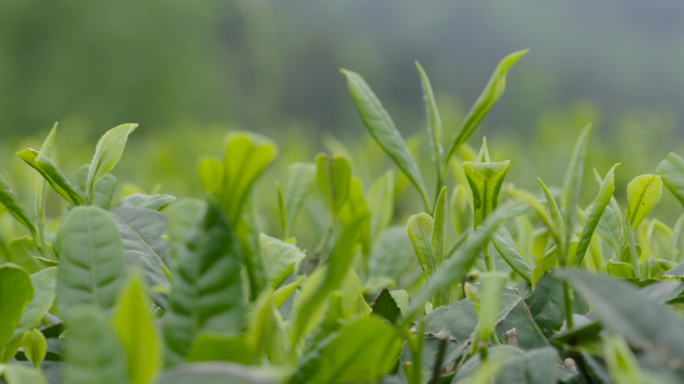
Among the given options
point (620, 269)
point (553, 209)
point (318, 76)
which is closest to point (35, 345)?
point (553, 209)

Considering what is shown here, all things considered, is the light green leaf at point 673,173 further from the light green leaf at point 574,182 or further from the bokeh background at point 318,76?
the bokeh background at point 318,76

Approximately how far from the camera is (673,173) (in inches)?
21.2

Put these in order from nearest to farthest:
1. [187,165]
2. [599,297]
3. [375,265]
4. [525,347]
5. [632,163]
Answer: [599,297] → [525,347] → [375,265] → [632,163] → [187,165]

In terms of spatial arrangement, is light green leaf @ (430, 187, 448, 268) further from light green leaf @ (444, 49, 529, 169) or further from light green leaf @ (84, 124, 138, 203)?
light green leaf @ (84, 124, 138, 203)

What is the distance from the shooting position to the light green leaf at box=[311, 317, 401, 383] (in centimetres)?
32

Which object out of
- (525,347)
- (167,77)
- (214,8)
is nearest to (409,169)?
(525,347)

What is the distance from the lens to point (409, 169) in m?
0.57

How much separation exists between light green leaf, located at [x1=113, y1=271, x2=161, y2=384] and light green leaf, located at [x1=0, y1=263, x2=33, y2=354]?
6.2 inches

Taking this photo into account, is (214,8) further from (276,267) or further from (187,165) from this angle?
(276,267)

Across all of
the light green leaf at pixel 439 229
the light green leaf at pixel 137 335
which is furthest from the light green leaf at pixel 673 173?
the light green leaf at pixel 137 335

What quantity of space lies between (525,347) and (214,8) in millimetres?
10983

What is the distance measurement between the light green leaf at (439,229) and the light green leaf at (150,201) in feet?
0.98

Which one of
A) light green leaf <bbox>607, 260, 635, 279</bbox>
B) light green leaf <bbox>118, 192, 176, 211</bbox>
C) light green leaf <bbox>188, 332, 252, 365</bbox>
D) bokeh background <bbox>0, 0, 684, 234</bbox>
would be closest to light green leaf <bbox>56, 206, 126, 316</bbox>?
light green leaf <bbox>188, 332, 252, 365</bbox>

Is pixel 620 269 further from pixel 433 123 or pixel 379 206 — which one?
pixel 379 206
